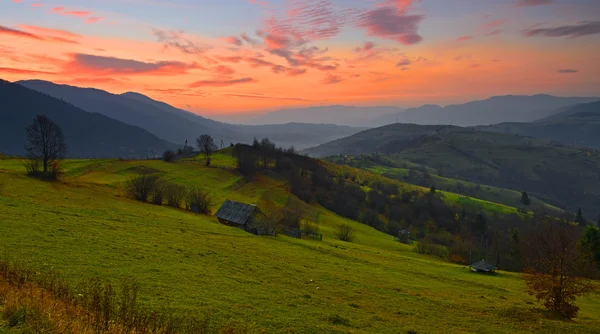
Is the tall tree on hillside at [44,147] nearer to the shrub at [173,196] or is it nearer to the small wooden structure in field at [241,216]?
the shrub at [173,196]

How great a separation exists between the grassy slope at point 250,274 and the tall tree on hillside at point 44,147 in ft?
40.7

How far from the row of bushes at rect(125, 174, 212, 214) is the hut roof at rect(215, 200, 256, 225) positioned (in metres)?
7.93

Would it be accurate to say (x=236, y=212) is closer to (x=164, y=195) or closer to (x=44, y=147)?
(x=164, y=195)

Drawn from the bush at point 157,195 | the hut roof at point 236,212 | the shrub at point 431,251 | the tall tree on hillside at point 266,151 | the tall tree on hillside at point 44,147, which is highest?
the tall tree on hillside at point 266,151

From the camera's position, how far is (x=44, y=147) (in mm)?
66125

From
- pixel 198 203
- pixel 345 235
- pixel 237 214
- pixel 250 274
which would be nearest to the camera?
pixel 250 274

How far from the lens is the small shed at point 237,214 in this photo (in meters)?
60.8

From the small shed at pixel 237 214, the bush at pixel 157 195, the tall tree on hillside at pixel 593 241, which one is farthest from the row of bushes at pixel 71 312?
the tall tree on hillside at pixel 593 241

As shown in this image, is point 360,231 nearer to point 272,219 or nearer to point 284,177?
point 272,219

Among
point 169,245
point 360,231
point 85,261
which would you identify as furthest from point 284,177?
point 85,261

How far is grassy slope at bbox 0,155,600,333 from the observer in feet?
72.2

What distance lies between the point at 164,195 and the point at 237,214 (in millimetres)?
→ 17611

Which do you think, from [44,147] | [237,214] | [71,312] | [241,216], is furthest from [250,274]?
[44,147]

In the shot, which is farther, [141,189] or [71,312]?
[141,189]
